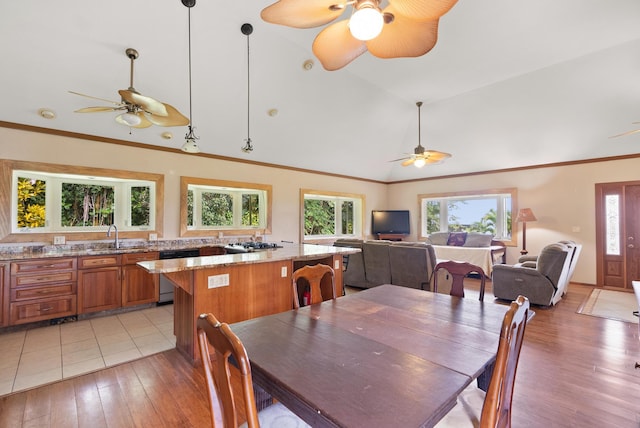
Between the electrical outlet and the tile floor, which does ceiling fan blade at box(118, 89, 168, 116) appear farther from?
the tile floor

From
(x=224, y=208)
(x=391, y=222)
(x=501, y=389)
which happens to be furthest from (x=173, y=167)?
(x=391, y=222)

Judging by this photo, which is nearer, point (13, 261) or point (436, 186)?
point (13, 261)

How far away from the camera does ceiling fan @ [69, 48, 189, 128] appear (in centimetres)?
248

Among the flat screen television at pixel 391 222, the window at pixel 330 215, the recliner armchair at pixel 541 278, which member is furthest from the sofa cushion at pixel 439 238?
the recliner armchair at pixel 541 278

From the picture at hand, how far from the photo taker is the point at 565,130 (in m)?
5.27

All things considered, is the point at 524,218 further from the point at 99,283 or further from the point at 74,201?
the point at 74,201

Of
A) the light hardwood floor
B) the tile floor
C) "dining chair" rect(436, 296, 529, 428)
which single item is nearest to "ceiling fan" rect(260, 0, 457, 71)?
"dining chair" rect(436, 296, 529, 428)

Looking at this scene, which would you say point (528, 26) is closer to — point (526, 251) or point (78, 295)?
point (526, 251)

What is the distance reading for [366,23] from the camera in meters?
1.35

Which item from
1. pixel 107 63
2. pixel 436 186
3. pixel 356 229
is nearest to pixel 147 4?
pixel 107 63

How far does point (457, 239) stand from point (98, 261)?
6874 millimetres

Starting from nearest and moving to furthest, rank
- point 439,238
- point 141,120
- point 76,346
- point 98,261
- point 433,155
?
point 141,120, point 76,346, point 98,261, point 433,155, point 439,238

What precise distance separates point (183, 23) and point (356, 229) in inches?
241

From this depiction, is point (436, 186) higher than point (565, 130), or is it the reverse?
point (565, 130)
